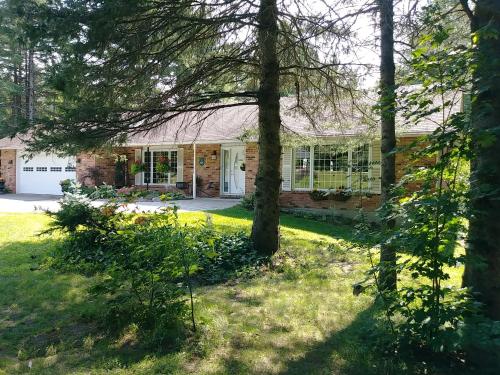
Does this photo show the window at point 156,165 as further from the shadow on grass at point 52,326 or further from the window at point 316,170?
the shadow on grass at point 52,326

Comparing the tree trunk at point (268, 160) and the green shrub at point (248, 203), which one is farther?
the green shrub at point (248, 203)

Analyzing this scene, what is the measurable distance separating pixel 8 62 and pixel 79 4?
35.0 m

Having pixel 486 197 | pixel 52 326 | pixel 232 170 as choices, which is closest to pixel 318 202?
pixel 232 170

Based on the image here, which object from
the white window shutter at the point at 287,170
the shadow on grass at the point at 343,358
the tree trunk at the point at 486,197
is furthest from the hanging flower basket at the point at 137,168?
the tree trunk at the point at 486,197

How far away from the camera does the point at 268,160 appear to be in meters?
8.10

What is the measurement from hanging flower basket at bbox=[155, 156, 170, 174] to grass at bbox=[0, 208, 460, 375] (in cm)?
1217

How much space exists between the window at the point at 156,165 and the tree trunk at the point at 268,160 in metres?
12.9

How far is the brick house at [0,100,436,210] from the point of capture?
14.6m

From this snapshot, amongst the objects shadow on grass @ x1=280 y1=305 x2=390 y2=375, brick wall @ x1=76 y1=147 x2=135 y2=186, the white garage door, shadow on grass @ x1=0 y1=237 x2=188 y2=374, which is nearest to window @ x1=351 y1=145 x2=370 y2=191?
shadow on grass @ x1=280 y1=305 x2=390 y2=375

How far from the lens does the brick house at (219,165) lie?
47.9 feet

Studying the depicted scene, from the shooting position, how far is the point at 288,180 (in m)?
16.5

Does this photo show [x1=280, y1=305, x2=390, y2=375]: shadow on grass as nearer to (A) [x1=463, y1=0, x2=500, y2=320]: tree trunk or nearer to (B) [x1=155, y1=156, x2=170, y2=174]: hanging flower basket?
(A) [x1=463, y1=0, x2=500, y2=320]: tree trunk

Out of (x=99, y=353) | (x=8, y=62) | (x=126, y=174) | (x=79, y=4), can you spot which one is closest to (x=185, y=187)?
(x=126, y=174)

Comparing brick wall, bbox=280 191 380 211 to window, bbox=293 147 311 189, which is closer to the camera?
brick wall, bbox=280 191 380 211
